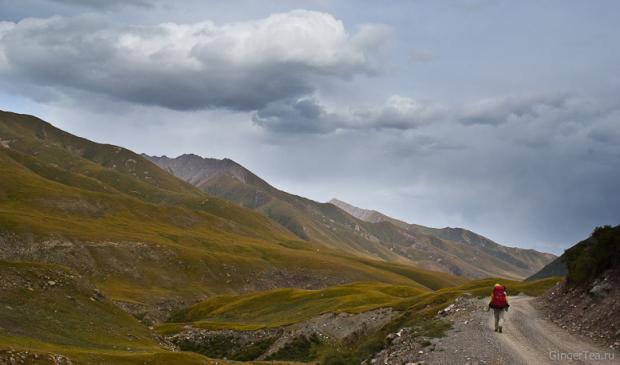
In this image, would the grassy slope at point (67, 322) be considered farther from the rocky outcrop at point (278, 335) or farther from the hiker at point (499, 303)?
the hiker at point (499, 303)

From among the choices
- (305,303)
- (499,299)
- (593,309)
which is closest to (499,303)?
(499,299)

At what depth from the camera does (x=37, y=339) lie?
39.8 m

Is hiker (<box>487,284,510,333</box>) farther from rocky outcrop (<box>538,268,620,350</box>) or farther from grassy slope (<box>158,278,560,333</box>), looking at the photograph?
grassy slope (<box>158,278,560,333</box>)

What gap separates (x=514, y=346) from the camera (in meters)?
29.2

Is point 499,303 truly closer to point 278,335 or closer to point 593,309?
point 593,309

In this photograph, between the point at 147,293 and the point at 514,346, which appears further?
the point at 147,293

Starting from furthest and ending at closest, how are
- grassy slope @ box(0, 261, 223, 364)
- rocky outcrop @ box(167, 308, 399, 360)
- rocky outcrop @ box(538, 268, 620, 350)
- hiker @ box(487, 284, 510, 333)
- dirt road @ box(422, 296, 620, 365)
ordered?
1. rocky outcrop @ box(167, 308, 399, 360)
2. grassy slope @ box(0, 261, 223, 364)
3. hiker @ box(487, 284, 510, 333)
4. rocky outcrop @ box(538, 268, 620, 350)
5. dirt road @ box(422, 296, 620, 365)

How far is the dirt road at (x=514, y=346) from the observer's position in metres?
26.6

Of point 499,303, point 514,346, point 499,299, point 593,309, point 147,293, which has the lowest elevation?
point 147,293

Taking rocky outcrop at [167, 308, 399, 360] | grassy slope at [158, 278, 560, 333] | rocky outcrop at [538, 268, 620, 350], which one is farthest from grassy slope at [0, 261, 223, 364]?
rocky outcrop at [538, 268, 620, 350]

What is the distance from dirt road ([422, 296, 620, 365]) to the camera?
87.2 feet

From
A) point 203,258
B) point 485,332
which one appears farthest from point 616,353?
point 203,258

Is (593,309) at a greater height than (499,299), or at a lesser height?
greater

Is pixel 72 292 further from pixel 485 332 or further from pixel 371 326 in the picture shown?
pixel 485 332
